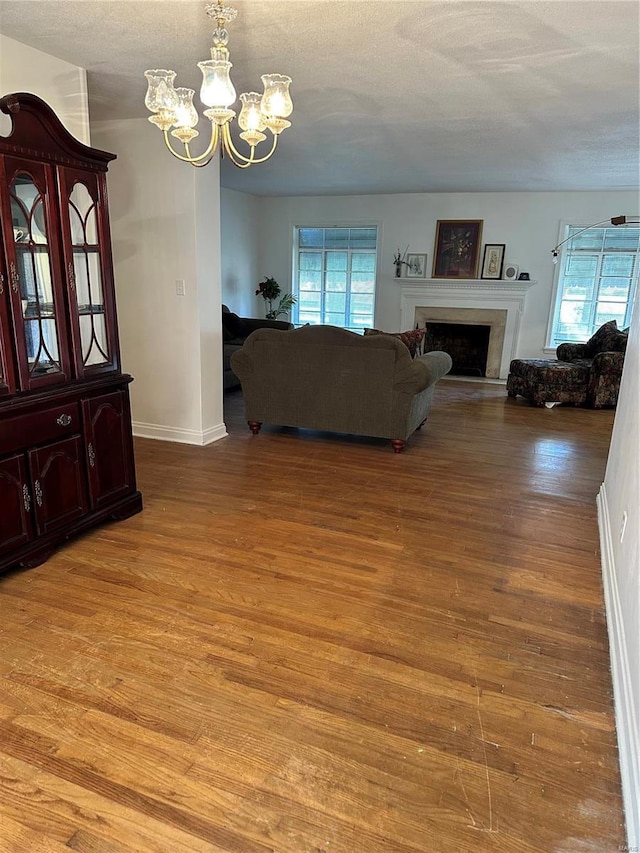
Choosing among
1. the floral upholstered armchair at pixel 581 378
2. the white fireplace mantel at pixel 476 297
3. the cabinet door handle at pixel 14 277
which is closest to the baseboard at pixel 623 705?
the cabinet door handle at pixel 14 277

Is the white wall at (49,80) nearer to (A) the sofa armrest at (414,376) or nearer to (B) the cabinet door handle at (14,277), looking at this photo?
(B) the cabinet door handle at (14,277)

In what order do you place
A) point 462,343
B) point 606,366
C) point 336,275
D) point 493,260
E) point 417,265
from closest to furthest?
point 606,366
point 493,260
point 417,265
point 462,343
point 336,275

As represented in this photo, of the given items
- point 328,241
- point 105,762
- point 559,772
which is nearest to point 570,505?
point 559,772

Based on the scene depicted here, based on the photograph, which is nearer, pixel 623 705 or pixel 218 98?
pixel 623 705

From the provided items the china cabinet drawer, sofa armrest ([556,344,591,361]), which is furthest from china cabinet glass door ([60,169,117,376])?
sofa armrest ([556,344,591,361])

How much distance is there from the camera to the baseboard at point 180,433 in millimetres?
4656

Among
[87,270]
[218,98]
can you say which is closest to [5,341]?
[87,270]

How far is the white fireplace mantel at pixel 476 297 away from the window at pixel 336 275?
677mm

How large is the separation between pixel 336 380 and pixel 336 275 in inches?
184

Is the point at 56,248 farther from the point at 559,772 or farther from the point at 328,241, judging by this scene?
the point at 328,241

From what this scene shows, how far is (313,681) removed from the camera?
1.97 meters

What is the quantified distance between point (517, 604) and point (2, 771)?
1994mm

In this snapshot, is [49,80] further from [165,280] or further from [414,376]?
[414,376]

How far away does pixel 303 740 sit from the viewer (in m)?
1.72
